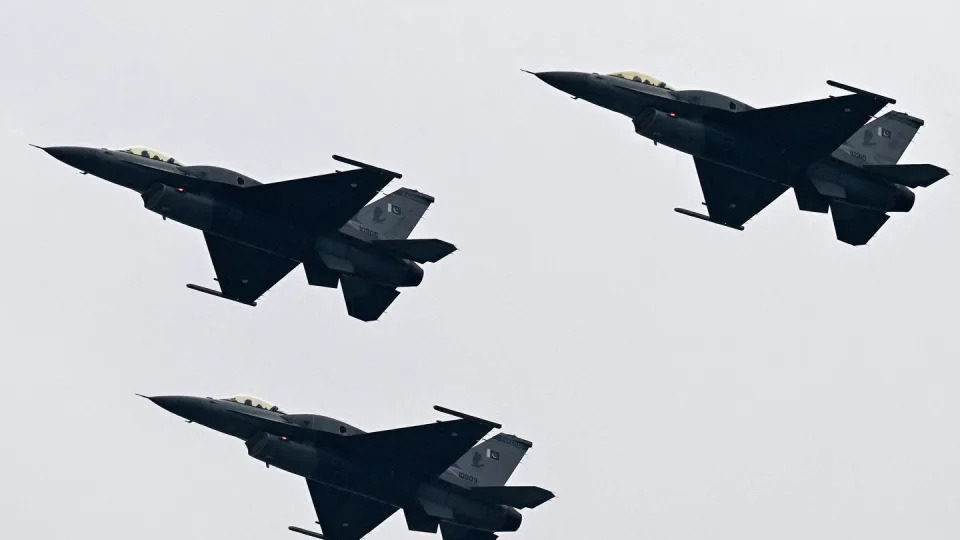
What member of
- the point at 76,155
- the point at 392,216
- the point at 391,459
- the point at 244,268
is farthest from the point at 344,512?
the point at 76,155

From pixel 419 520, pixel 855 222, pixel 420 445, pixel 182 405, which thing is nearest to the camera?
pixel 182 405

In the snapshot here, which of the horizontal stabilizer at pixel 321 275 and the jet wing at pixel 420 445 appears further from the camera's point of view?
the horizontal stabilizer at pixel 321 275

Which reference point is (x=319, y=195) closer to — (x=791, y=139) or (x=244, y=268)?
(x=244, y=268)

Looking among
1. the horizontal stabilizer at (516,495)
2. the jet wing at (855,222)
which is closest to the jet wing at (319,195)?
the horizontal stabilizer at (516,495)

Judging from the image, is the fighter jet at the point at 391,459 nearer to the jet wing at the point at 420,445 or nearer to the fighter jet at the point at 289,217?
the jet wing at the point at 420,445

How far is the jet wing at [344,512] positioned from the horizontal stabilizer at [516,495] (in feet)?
17.9

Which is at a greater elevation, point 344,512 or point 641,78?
point 641,78

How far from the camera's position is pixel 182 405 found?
257 feet

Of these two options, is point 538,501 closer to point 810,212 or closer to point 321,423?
point 321,423

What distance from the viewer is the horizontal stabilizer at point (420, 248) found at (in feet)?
268

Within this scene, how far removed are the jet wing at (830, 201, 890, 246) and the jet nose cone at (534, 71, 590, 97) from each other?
9933mm

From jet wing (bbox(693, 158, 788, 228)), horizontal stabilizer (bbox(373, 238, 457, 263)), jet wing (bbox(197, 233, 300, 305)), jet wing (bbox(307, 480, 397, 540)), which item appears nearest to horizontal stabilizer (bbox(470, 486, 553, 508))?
jet wing (bbox(307, 480, 397, 540))

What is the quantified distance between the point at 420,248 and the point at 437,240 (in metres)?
0.72

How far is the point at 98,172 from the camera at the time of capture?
79562 millimetres
